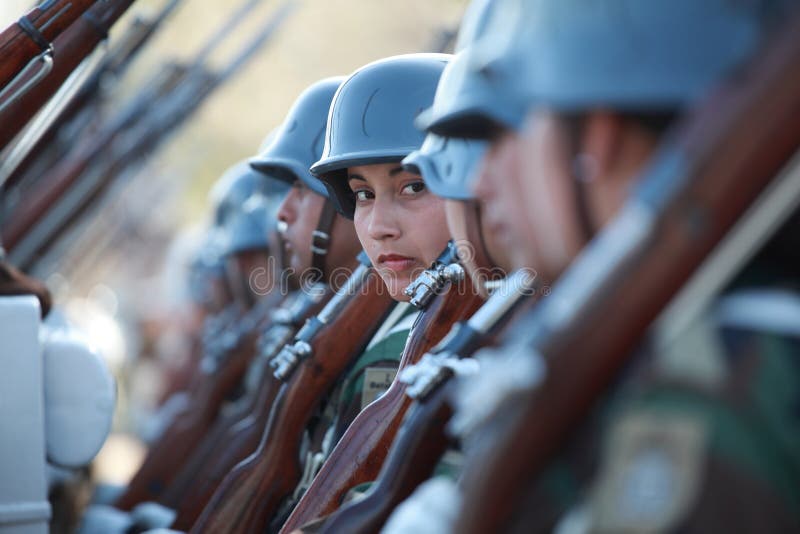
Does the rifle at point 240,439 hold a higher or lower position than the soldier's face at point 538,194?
lower

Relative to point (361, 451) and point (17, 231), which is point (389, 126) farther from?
point (17, 231)

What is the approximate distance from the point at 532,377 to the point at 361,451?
4.71 ft

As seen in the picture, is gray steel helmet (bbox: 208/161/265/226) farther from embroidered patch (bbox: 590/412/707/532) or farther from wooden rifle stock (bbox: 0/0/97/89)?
embroidered patch (bbox: 590/412/707/532)

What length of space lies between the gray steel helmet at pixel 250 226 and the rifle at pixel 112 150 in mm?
1165

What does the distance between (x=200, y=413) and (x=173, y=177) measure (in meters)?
16.5

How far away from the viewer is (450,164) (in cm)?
246

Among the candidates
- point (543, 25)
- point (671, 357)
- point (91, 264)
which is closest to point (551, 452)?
point (671, 357)

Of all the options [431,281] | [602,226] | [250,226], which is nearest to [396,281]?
[431,281]

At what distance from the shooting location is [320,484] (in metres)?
2.89

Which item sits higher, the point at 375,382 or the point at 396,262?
the point at 396,262

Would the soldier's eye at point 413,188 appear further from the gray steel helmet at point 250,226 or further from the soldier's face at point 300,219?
the gray steel helmet at point 250,226

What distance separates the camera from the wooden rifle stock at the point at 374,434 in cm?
285

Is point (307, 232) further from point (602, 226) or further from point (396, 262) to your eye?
point (602, 226)

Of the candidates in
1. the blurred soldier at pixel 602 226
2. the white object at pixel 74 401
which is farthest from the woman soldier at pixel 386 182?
the blurred soldier at pixel 602 226
